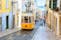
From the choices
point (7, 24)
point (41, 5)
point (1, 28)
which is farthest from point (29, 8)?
point (41, 5)

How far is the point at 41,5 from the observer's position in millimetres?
71000

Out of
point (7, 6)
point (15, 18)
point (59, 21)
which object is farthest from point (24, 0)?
point (59, 21)

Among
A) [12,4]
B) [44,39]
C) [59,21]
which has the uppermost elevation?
[12,4]

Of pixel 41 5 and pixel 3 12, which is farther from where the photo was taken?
pixel 41 5

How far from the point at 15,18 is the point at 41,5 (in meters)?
31.5

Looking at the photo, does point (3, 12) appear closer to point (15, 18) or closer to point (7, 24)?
point (7, 24)

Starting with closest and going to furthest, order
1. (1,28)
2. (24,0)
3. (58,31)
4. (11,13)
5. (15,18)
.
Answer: (58,31), (1,28), (11,13), (15,18), (24,0)

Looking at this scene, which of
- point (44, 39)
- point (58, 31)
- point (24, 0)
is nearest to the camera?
point (44, 39)

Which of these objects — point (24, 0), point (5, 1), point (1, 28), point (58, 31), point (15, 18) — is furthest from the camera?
point (24, 0)

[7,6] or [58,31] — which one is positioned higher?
[7,6]

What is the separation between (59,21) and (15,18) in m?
17.0

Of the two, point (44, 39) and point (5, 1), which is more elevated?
point (5, 1)

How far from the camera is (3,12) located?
3291 cm

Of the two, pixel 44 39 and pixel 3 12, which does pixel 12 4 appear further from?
pixel 44 39
